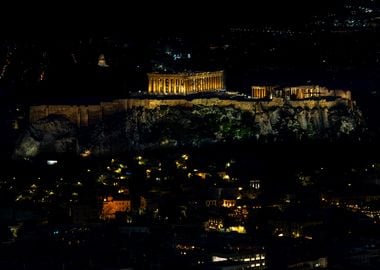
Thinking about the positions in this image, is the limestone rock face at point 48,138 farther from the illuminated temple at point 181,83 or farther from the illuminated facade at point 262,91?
the illuminated facade at point 262,91

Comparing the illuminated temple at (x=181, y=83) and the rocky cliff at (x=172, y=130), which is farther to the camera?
the illuminated temple at (x=181, y=83)

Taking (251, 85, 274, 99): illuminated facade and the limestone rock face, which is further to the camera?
(251, 85, 274, 99): illuminated facade

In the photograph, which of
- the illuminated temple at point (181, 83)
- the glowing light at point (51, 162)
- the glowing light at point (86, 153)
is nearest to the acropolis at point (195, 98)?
the illuminated temple at point (181, 83)

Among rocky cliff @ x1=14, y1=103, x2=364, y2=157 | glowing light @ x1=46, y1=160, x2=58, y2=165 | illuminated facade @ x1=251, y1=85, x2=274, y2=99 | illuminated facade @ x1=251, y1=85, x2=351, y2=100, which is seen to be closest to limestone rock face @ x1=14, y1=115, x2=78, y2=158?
rocky cliff @ x1=14, y1=103, x2=364, y2=157

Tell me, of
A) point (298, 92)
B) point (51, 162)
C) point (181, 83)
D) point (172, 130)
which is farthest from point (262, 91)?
point (51, 162)

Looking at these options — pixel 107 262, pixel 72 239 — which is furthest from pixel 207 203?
pixel 107 262

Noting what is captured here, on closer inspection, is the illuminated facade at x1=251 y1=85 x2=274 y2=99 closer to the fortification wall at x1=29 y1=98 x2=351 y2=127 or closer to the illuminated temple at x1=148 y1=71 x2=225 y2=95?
the illuminated temple at x1=148 y1=71 x2=225 y2=95
